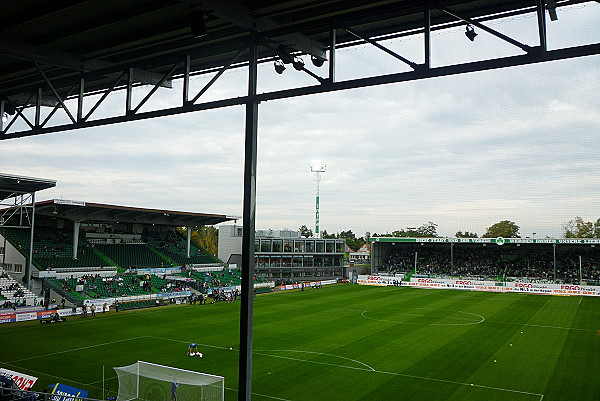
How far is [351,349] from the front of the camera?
20.1 meters

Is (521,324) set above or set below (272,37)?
below

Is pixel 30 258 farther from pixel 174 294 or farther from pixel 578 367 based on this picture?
pixel 578 367

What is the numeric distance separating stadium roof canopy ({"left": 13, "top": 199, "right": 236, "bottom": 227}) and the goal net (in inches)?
947

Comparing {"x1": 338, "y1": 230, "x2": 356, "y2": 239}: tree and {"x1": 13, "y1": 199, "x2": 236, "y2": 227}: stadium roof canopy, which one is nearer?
{"x1": 13, "y1": 199, "x2": 236, "y2": 227}: stadium roof canopy

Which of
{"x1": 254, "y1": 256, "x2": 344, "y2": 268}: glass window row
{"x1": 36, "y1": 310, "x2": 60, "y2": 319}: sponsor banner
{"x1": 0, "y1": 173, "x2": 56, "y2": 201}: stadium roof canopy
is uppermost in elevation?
{"x1": 0, "y1": 173, "x2": 56, "y2": 201}: stadium roof canopy

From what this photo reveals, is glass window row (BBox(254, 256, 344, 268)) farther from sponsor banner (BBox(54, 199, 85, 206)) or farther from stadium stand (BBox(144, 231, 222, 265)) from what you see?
sponsor banner (BBox(54, 199, 85, 206))

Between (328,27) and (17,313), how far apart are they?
88.2 ft

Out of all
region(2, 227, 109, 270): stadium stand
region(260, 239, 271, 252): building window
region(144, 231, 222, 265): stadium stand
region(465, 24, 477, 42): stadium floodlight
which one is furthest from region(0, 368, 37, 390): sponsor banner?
region(260, 239, 271, 252): building window

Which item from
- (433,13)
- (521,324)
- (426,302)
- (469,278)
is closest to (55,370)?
(433,13)

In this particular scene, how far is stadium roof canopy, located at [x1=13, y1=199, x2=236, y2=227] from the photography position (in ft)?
118

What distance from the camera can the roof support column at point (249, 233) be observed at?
718 cm

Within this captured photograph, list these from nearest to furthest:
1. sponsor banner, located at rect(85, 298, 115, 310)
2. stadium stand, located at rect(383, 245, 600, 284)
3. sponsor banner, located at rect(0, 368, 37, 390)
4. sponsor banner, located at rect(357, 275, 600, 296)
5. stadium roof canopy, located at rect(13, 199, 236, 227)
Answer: sponsor banner, located at rect(0, 368, 37, 390) → sponsor banner, located at rect(85, 298, 115, 310) → stadium roof canopy, located at rect(13, 199, 236, 227) → sponsor banner, located at rect(357, 275, 600, 296) → stadium stand, located at rect(383, 245, 600, 284)

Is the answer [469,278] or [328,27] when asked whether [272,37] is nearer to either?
[328,27]

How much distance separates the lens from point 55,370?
55.4 ft
